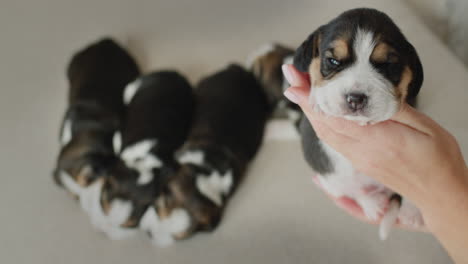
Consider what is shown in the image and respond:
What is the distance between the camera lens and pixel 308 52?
128cm

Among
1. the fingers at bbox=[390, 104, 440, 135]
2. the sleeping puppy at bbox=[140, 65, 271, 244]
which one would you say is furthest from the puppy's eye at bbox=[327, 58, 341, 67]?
the sleeping puppy at bbox=[140, 65, 271, 244]

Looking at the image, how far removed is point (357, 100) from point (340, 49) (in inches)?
6.3

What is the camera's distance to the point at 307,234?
6.84ft

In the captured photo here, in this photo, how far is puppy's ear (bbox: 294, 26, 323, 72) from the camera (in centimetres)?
126

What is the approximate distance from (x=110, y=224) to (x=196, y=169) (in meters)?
0.53

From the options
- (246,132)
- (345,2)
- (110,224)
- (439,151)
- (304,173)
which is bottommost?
(110,224)

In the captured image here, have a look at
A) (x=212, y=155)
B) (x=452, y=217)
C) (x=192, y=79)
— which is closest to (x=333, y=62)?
(x=452, y=217)

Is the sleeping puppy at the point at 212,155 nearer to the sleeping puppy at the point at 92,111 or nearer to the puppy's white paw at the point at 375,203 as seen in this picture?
the sleeping puppy at the point at 92,111

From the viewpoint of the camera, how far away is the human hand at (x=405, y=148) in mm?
1245

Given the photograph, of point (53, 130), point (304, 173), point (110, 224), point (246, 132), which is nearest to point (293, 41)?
point (246, 132)

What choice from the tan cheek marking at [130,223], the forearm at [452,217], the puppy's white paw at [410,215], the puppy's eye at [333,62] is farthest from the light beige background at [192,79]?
the forearm at [452,217]

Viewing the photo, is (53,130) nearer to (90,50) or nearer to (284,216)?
(90,50)

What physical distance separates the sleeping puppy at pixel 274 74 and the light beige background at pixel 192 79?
0.29 ft

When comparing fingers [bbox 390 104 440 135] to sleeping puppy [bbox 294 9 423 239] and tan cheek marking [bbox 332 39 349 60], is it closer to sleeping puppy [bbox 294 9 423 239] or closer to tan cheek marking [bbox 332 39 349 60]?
sleeping puppy [bbox 294 9 423 239]
